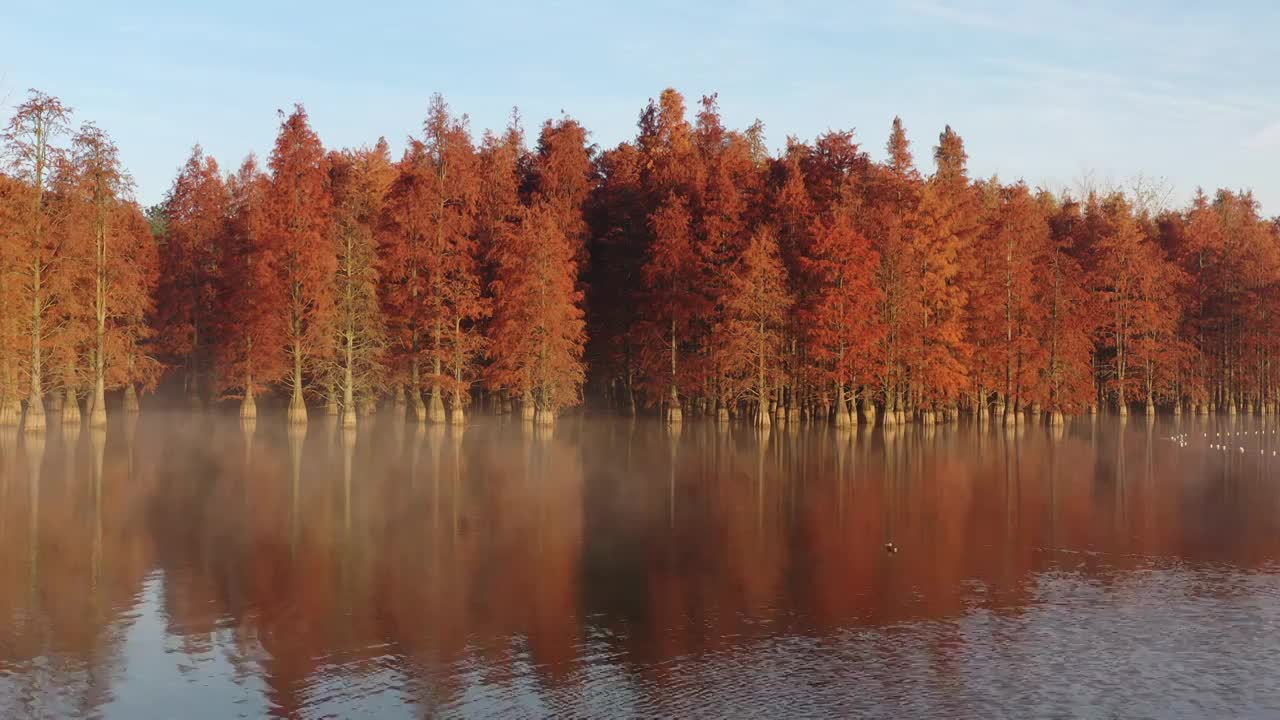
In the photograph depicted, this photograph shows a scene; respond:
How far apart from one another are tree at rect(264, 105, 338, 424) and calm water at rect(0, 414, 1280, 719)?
24.4m

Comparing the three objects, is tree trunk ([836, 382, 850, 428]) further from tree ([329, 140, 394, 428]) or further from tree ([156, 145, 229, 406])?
tree ([156, 145, 229, 406])

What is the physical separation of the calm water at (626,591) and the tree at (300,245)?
24.4 metres

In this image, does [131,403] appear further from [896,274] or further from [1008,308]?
[1008,308]

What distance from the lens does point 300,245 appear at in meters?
69.0

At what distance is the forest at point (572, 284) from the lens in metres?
64.7

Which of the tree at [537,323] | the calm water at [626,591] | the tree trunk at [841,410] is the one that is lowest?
the calm water at [626,591]

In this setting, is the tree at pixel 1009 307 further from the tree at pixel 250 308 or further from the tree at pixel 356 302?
the tree at pixel 250 308

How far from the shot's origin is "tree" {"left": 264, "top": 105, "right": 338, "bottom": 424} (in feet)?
225

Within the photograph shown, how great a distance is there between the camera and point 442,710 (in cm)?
1521

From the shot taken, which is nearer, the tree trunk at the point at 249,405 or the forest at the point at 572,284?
the forest at the point at 572,284

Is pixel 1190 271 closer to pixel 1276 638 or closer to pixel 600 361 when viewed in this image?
pixel 600 361

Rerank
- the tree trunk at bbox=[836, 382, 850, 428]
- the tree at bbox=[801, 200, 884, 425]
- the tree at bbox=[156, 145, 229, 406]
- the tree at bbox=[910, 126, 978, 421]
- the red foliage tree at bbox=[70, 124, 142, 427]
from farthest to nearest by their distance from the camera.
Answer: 1. the tree at bbox=[156, 145, 229, 406]
2. the tree at bbox=[910, 126, 978, 421]
3. the tree trunk at bbox=[836, 382, 850, 428]
4. the tree at bbox=[801, 200, 884, 425]
5. the red foliage tree at bbox=[70, 124, 142, 427]

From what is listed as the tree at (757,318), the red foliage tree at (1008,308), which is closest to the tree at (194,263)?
the tree at (757,318)

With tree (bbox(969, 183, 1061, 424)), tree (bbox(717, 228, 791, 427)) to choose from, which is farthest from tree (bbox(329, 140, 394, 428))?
tree (bbox(969, 183, 1061, 424))
